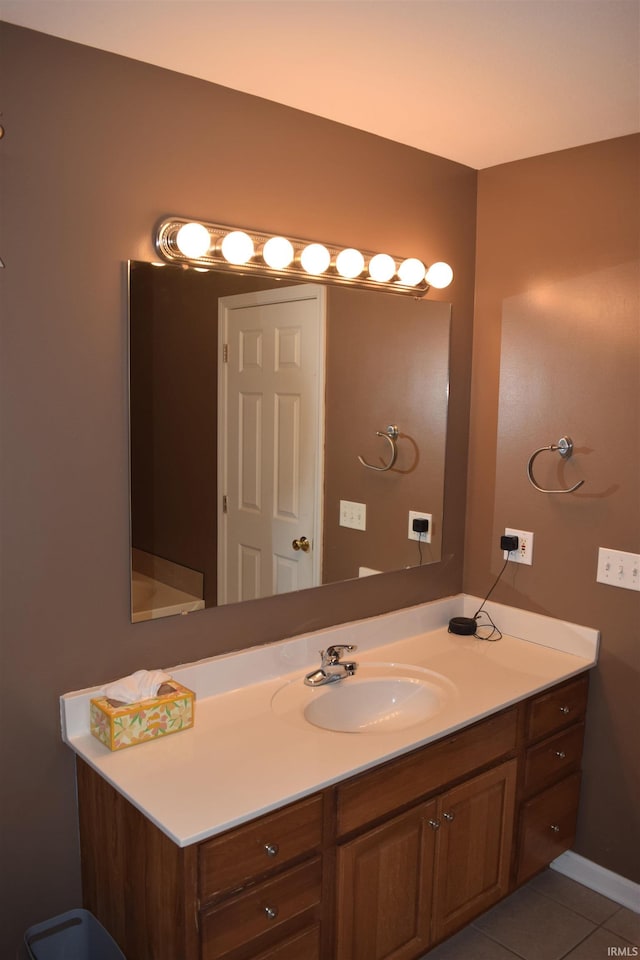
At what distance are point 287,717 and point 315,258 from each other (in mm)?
1225

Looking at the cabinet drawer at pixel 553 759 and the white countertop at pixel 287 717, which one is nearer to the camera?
the white countertop at pixel 287 717

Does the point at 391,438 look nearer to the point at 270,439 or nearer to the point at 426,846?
the point at 270,439

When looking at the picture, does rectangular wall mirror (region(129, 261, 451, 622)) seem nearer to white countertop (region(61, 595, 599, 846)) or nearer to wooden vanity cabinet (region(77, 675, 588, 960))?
white countertop (region(61, 595, 599, 846))

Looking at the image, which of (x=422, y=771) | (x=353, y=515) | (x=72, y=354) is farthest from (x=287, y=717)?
(x=72, y=354)

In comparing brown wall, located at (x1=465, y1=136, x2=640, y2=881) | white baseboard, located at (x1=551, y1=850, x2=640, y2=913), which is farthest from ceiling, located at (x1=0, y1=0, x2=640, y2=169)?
white baseboard, located at (x1=551, y1=850, x2=640, y2=913)

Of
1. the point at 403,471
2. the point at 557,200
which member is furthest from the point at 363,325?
the point at 557,200

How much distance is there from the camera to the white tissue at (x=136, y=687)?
5.79 feet

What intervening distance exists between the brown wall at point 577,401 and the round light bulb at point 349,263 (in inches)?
24.0

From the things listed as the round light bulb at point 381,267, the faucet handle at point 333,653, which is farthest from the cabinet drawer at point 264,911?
the round light bulb at point 381,267

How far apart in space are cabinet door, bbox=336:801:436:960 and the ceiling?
1790 mm

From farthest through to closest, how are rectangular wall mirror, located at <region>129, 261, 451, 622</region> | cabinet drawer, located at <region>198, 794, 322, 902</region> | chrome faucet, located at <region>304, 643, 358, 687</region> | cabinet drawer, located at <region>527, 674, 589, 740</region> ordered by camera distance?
cabinet drawer, located at <region>527, 674, 589, 740</region> → chrome faucet, located at <region>304, 643, 358, 687</region> → rectangular wall mirror, located at <region>129, 261, 451, 622</region> → cabinet drawer, located at <region>198, 794, 322, 902</region>

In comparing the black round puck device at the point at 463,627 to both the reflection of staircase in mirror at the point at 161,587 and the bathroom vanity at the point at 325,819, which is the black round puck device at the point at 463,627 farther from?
the reflection of staircase in mirror at the point at 161,587

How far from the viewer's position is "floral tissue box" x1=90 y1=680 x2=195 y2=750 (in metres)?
1.71

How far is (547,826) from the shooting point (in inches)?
93.5
